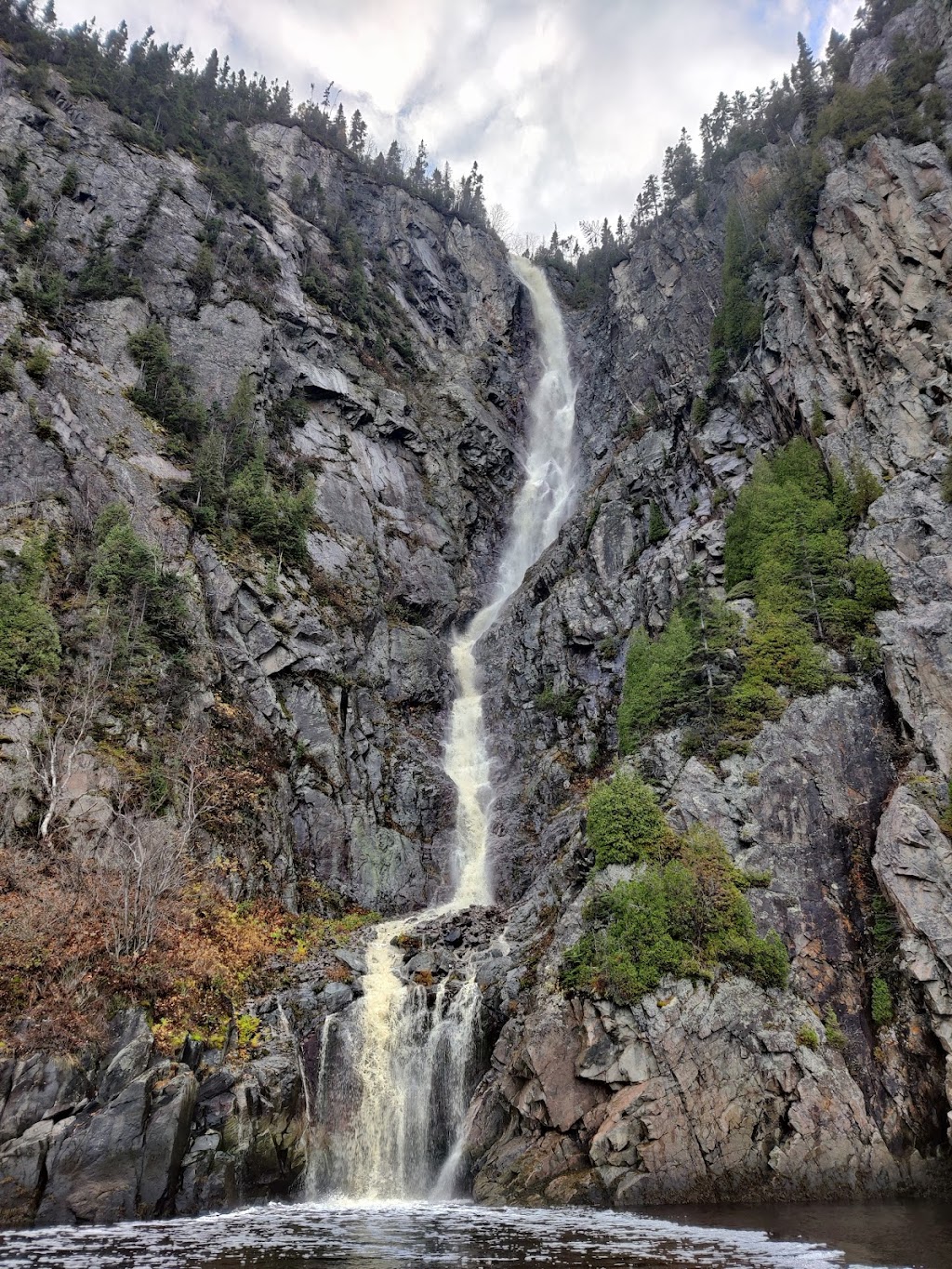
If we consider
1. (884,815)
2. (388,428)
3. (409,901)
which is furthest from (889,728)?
(388,428)

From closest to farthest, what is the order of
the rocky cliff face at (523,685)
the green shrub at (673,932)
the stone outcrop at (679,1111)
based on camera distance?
1. the stone outcrop at (679,1111)
2. the rocky cliff face at (523,685)
3. the green shrub at (673,932)

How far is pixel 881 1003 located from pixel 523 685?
27.1 metres

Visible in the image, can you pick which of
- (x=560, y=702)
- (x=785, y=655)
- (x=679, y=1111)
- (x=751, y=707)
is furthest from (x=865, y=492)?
(x=679, y=1111)

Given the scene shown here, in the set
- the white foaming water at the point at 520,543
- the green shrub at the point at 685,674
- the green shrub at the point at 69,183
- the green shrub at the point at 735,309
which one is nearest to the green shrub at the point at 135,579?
the white foaming water at the point at 520,543

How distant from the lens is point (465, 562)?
57625 mm

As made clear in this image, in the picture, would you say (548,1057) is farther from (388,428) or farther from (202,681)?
(388,428)

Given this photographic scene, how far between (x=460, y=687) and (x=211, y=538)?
60.0 ft

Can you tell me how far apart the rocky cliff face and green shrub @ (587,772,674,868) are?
1053 millimetres

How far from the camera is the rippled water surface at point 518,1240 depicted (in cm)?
1191

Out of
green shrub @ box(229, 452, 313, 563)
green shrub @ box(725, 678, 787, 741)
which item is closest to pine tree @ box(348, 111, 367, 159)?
A: green shrub @ box(229, 452, 313, 563)

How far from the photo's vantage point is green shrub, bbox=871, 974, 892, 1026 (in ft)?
64.2

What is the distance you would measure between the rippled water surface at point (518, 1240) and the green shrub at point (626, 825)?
369 inches

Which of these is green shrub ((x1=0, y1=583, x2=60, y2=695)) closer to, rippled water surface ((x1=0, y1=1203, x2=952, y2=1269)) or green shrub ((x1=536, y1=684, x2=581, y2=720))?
rippled water surface ((x1=0, y1=1203, x2=952, y2=1269))

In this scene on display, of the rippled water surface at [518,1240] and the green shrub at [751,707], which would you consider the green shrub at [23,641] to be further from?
the green shrub at [751,707]
